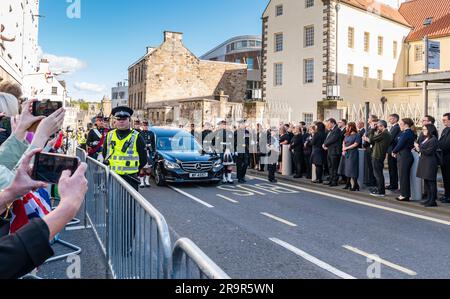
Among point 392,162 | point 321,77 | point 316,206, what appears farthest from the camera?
point 321,77

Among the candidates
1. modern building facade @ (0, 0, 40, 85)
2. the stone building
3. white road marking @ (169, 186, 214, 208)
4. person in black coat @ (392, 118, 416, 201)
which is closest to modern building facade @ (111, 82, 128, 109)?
the stone building

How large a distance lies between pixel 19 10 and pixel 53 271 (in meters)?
23.1

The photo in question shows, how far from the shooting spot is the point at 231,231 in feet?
24.7

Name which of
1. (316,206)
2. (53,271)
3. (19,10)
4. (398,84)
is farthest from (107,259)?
(398,84)

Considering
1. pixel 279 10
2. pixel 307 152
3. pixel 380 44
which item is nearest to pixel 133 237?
pixel 307 152

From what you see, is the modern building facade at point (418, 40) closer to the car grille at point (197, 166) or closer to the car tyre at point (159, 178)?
the car grille at point (197, 166)

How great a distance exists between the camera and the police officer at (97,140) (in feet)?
37.8

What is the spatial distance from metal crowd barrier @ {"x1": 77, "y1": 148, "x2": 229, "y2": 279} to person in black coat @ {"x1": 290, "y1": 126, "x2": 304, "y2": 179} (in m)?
9.74

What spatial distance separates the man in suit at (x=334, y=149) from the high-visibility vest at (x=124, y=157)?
8.12 m

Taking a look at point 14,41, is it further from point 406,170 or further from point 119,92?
point 119,92

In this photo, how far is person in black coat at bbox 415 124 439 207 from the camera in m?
9.83

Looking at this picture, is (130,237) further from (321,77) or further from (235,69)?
(235,69)

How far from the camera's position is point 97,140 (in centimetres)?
1195

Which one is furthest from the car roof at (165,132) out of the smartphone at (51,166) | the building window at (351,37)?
the building window at (351,37)
